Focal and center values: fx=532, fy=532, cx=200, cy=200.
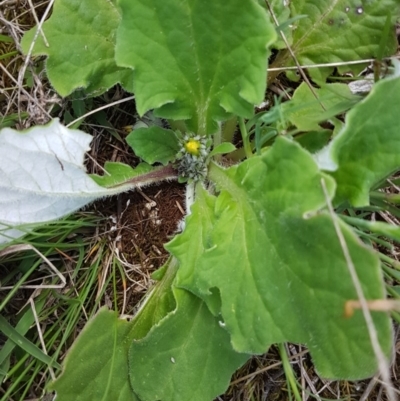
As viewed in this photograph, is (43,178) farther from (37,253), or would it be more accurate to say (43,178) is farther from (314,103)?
(314,103)

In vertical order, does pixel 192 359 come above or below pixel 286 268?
below

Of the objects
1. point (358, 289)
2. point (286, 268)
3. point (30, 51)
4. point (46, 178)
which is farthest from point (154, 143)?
point (358, 289)

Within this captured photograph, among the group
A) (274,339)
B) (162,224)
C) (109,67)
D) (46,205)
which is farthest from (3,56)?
(274,339)

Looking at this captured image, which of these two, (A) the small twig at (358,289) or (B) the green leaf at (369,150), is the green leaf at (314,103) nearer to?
(B) the green leaf at (369,150)

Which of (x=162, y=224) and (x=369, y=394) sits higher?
(x=162, y=224)

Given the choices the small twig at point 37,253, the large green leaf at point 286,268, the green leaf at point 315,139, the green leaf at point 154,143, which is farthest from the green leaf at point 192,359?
the green leaf at point 315,139

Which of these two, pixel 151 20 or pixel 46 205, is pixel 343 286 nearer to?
pixel 151 20
